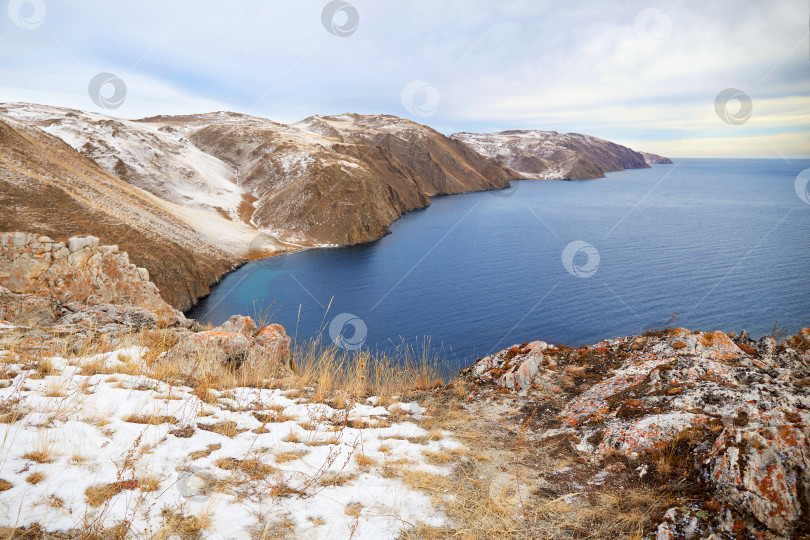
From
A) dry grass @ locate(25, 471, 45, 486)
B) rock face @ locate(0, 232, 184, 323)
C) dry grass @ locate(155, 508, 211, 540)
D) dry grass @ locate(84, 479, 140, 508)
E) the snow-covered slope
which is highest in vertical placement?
the snow-covered slope

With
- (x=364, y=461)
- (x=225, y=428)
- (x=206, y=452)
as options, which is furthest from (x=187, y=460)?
(x=364, y=461)

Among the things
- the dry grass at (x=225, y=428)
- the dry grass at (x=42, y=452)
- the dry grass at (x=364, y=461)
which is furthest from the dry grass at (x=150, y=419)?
the dry grass at (x=364, y=461)

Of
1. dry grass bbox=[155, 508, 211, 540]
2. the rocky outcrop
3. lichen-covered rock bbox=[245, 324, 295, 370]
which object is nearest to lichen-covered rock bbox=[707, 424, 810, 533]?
dry grass bbox=[155, 508, 211, 540]

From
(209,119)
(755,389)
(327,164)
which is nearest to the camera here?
(755,389)

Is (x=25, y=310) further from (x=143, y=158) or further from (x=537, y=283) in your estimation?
(x=143, y=158)

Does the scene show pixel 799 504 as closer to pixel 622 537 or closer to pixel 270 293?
pixel 622 537

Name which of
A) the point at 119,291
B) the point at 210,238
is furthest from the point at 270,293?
the point at 119,291

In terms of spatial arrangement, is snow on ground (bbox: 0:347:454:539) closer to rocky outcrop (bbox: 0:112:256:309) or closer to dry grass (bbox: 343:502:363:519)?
dry grass (bbox: 343:502:363:519)
